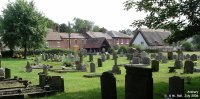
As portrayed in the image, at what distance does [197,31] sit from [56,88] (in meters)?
6.73

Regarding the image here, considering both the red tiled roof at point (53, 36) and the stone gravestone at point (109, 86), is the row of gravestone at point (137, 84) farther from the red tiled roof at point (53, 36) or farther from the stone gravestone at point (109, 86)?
the red tiled roof at point (53, 36)

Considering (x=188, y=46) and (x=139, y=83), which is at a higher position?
(x=188, y=46)

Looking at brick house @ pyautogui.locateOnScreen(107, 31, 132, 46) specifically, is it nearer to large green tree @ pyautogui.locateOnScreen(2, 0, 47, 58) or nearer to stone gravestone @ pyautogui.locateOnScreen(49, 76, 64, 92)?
large green tree @ pyautogui.locateOnScreen(2, 0, 47, 58)

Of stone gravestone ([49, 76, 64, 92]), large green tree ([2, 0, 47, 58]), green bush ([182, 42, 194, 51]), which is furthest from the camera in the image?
green bush ([182, 42, 194, 51])

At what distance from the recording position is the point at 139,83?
894cm

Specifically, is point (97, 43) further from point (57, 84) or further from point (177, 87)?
point (177, 87)

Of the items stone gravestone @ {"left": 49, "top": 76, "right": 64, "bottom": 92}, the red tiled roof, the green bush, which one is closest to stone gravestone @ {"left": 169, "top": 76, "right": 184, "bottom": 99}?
→ stone gravestone @ {"left": 49, "top": 76, "right": 64, "bottom": 92}

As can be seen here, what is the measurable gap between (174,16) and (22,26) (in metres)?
37.1

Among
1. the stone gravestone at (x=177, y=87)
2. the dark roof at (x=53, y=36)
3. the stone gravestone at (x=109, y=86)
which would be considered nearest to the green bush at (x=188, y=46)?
the dark roof at (x=53, y=36)

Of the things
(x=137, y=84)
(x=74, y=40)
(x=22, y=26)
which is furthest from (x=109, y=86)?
(x=74, y=40)

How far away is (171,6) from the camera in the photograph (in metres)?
14.2

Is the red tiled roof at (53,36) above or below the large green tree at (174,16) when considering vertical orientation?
above

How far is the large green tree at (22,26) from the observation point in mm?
47906

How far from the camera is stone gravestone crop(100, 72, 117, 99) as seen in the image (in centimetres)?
1051
